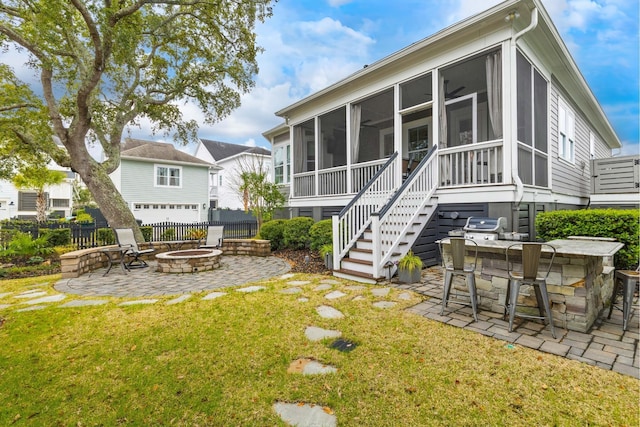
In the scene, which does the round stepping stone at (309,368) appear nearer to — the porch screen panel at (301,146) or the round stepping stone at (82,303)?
the round stepping stone at (82,303)

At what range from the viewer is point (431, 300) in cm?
434

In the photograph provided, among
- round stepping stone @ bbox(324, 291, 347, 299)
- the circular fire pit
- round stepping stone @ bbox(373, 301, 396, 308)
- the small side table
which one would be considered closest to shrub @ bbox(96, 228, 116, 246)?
the small side table

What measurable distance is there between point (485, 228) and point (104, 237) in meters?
11.2

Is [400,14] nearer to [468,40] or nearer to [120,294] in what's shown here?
[468,40]

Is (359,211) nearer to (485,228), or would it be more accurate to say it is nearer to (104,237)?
(485,228)

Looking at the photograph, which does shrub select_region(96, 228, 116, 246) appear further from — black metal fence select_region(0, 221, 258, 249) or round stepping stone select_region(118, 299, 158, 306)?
round stepping stone select_region(118, 299, 158, 306)

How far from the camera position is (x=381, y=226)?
5.53 metres

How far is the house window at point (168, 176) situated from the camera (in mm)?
19875

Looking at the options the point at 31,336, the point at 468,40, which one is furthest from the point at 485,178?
the point at 31,336

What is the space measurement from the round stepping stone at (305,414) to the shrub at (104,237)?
10462 mm

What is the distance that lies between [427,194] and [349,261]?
222 cm

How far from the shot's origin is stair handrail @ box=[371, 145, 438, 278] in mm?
5398

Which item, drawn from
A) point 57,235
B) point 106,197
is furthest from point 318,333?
point 57,235

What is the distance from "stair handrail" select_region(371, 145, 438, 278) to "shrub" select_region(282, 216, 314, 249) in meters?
3.66
